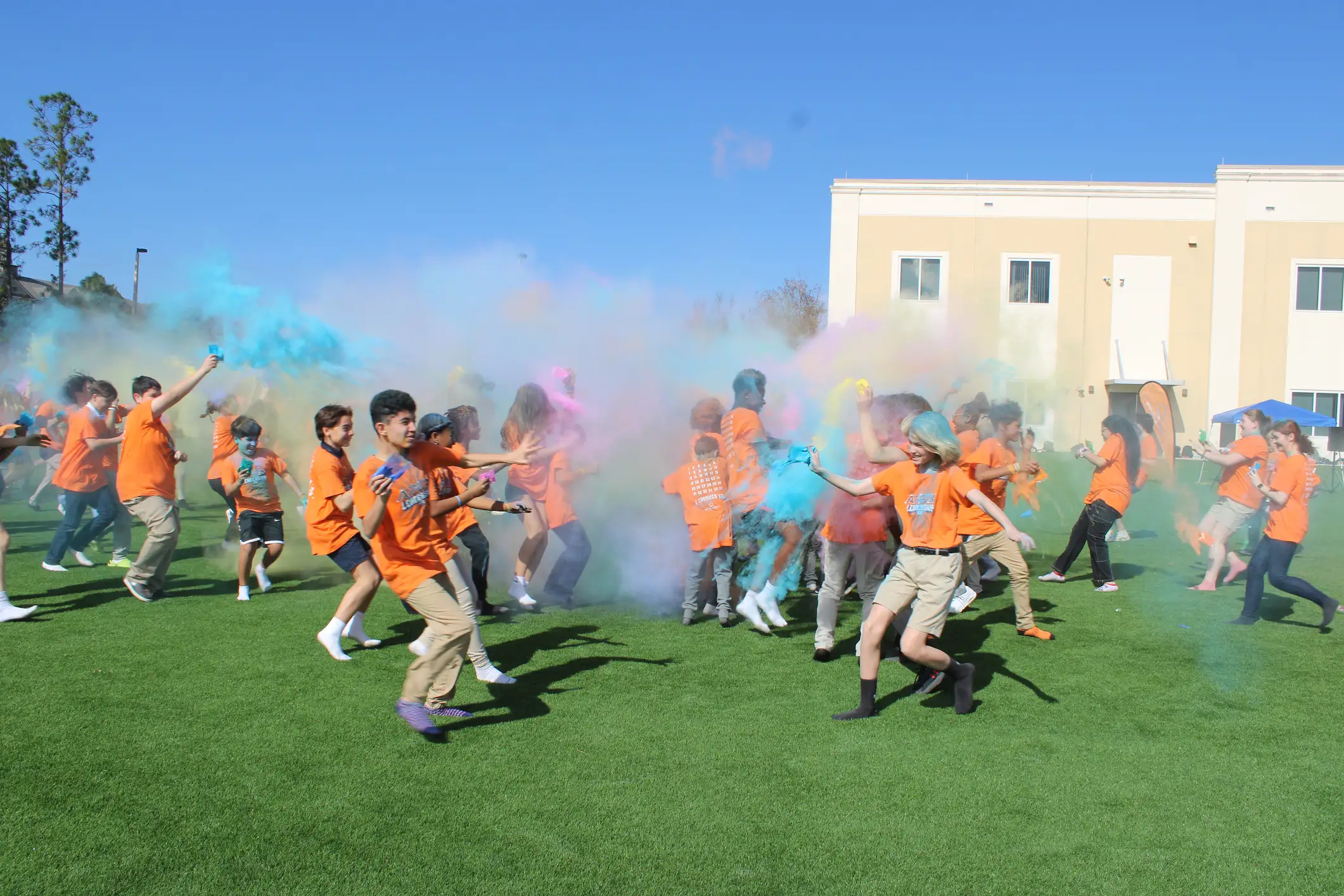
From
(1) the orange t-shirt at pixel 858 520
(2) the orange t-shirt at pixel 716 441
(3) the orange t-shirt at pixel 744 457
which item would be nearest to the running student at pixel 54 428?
(2) the orange t-shirt at pixel 716 441

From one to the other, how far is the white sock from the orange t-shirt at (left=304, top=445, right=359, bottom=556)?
17.9 inches


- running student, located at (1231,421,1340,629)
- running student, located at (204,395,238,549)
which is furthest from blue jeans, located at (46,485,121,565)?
running student, located at (1231,421,1340,629)

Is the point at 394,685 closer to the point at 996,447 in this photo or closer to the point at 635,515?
the point at 635,515

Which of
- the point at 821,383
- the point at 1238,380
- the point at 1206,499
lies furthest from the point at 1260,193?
the point at 821,383

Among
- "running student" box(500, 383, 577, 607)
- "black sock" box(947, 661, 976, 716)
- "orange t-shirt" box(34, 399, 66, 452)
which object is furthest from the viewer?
"orange t-shirt" box(34, 399, 66, 452)

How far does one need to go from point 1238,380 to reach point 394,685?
1069 inches

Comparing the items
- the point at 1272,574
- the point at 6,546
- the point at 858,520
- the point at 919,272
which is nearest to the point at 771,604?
the point at 858,520

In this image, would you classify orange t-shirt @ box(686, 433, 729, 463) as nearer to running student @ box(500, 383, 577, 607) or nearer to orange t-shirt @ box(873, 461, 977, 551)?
running student @ box(500, 383, 577, 607)

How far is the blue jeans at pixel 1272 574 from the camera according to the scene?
22.9 feet

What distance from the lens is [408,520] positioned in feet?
A: 15.1

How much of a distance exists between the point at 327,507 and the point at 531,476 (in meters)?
1.91

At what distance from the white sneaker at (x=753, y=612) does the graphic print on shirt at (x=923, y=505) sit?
2.04 meters

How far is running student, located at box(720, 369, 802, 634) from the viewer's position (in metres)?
6.86

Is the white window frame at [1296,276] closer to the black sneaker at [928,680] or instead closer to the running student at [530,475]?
the running student at [530,475]
